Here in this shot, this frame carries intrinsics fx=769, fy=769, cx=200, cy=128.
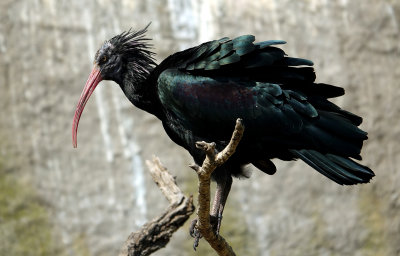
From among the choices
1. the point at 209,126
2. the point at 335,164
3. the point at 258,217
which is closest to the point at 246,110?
the point at 209,126

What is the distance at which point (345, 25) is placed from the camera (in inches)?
407

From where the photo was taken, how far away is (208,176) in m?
4.75

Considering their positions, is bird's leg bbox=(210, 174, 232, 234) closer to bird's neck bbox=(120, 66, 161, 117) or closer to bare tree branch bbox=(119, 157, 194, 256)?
bare tree branch bbox=(119, 157, 194, 256)

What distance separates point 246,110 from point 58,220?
478cm

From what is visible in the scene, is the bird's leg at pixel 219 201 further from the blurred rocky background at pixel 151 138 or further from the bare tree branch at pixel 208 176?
the blurred rocky background at pixel 151 138

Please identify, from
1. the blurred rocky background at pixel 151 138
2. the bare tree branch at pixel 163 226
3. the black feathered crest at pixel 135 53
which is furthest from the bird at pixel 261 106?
the blurred rocky background at pixel 151 138

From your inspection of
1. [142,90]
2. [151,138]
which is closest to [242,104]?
[142,90]

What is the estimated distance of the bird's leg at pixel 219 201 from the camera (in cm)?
564

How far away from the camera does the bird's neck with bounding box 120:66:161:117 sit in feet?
20.1

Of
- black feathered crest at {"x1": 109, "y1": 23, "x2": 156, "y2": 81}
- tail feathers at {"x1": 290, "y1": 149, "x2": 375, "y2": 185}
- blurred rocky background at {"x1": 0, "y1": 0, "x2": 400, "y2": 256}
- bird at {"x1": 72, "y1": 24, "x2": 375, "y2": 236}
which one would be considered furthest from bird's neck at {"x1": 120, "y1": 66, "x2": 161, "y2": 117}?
blurred rocky background at {"x1": 0, "y1": 0, "x2": 400, "y2": 256}

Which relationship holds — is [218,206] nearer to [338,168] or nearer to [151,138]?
[338,168]

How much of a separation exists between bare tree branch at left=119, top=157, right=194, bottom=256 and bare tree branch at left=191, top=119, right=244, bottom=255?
2.45 ft

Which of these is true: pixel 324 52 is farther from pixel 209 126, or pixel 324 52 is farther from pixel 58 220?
pixel 209 126

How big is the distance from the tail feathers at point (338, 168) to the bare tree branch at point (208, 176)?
885 millimetres
